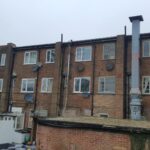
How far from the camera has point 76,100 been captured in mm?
27047

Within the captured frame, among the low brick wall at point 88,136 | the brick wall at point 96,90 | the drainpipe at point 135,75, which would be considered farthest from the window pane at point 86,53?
the low brick wall at point 88,136

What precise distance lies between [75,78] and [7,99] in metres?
8.58

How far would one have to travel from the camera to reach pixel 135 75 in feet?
75.9

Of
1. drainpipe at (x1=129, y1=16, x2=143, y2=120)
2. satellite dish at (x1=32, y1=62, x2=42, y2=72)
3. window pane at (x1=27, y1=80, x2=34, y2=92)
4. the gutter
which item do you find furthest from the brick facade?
the gutter

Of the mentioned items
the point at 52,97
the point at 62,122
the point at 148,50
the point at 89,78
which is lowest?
the point at 62,122

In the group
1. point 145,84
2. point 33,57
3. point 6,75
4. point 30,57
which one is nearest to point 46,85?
point 33,57

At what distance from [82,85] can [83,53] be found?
3288 mm

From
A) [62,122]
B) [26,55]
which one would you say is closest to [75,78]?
[26,55]

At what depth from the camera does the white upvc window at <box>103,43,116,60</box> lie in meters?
26.4

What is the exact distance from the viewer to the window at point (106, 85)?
Result: 25.6 metres

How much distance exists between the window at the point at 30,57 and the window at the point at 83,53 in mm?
5293

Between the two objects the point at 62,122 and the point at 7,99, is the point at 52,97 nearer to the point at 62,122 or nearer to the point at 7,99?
the point at 7,99

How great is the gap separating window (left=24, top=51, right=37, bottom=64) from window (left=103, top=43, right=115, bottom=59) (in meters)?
8.25

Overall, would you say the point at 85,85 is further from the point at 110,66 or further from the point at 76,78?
the point at 110,66
